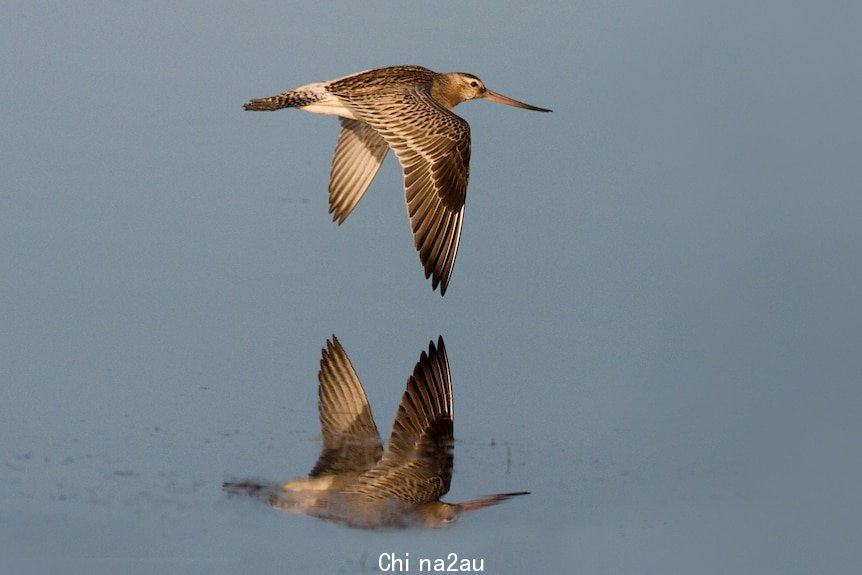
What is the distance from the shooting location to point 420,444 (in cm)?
743

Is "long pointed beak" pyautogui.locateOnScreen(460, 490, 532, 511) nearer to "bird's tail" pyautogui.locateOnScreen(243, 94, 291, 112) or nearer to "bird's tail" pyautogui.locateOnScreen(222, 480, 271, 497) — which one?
"bird's tail" pyautogui.locateOnScreen(222, 480, 271, 497)

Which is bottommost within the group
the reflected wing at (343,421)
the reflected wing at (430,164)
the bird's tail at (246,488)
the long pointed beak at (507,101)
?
the bird's tail at (246,488)

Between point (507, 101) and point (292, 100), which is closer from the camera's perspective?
point (292, 100)

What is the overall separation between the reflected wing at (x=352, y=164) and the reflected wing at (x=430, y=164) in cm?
82

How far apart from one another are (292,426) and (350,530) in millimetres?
1343

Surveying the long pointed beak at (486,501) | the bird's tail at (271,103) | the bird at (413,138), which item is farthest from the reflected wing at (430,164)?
the long pointed beak at (486,501)

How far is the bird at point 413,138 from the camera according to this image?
369 inches

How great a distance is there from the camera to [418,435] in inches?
298

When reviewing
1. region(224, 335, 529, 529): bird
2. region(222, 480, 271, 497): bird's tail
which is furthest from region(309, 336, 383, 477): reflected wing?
region(222, 480, 271, 497): bird's tail

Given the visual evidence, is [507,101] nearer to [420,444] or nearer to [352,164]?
[352,164]

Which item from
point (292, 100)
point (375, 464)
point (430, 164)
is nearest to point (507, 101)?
point (292, 100)

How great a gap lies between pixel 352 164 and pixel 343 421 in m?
4.04

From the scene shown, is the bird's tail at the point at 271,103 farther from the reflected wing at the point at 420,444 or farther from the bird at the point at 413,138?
the reflected wing at the point at 420,444

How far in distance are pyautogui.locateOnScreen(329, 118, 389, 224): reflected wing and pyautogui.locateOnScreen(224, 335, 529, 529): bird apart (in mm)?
2834
